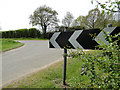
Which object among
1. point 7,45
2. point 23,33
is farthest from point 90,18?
point 23,33

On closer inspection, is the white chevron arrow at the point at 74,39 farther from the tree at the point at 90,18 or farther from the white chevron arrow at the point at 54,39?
the tree at the point at 90,18

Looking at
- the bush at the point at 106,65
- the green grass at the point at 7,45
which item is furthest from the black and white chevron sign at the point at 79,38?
the green grass at the point at 7,45

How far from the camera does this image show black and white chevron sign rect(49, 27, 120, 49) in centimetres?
134

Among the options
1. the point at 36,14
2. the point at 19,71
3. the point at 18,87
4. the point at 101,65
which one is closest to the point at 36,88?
the point at 18,87

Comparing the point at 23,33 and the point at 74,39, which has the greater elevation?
the point at 23,33

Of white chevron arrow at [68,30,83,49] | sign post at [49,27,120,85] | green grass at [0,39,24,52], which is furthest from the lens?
green grass at [0,39,24,52]

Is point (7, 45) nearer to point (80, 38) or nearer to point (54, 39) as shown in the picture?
point (54, 39)

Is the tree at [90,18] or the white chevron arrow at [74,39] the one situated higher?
the tree at [90,18]

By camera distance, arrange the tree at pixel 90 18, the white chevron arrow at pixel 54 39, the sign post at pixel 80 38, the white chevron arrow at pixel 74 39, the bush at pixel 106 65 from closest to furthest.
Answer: the bush at pixel 106 65, the sign post at pixel 80 38, the white chevron arrow at pixel 74 39, the white chevron arrow at pixel 54 39, the tree at pixel 90 18

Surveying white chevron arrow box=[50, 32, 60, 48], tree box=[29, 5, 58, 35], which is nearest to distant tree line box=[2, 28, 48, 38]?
tree box=[29, 5, 58, 35]

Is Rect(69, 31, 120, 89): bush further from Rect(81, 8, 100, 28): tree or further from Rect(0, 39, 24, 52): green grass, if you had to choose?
Rect(81, 8, 100, 28): tree

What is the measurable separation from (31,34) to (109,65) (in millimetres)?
24152

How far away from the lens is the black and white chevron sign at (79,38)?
134cm

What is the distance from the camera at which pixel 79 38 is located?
1.63m
